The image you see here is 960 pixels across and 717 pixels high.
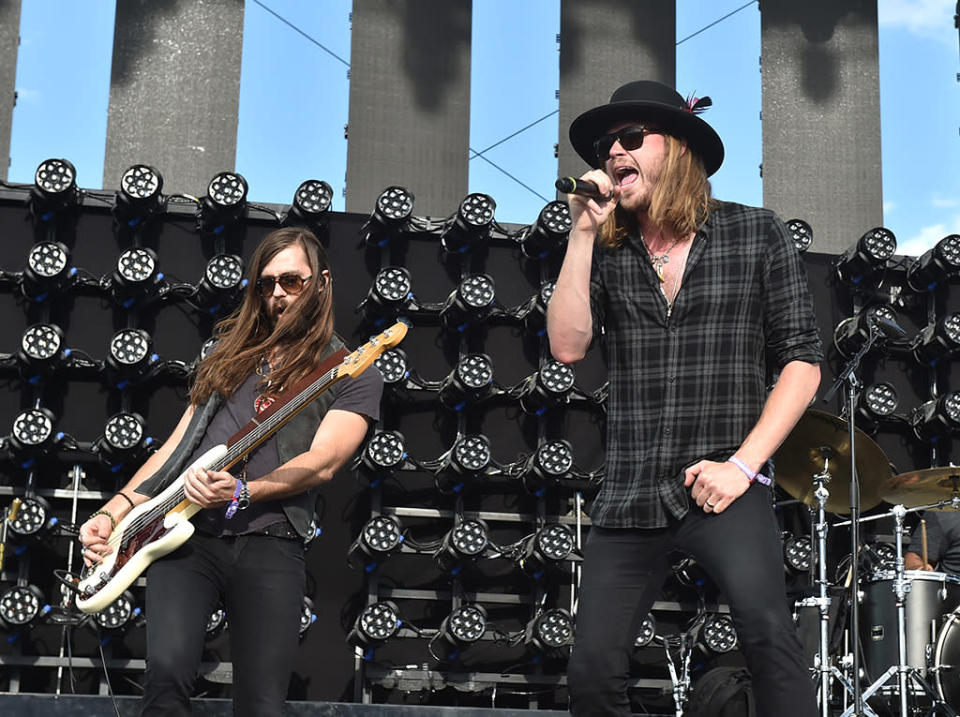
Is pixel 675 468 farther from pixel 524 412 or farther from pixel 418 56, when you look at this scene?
pixel 418 56

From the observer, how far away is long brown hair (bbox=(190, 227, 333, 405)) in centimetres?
375

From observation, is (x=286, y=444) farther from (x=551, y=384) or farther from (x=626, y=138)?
(x=551, y=384)

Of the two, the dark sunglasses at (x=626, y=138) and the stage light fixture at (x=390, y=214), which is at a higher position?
the stage light fixture at (x=390, y=214)

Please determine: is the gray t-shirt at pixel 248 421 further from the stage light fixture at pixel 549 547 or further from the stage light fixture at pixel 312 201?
the stage light fixture at pixel 312 201

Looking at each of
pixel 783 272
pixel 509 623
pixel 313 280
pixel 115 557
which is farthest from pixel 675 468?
pixel 509 623

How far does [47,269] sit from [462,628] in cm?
398

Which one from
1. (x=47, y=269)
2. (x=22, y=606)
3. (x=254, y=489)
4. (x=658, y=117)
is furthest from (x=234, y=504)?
(x=47, y=269)

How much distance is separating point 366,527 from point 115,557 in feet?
17.6

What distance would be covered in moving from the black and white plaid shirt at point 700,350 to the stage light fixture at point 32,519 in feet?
21.1

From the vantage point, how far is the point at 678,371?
124 inches

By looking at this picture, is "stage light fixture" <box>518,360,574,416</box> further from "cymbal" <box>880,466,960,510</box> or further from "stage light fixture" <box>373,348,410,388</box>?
"cymbal" <box>880,466,960,510</box>

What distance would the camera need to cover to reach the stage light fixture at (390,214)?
955 centimetres

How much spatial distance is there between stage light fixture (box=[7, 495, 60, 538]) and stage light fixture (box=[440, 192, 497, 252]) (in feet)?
11.8

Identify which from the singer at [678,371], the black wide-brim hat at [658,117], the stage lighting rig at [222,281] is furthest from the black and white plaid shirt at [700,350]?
the stage lighting rig at [222,281]
